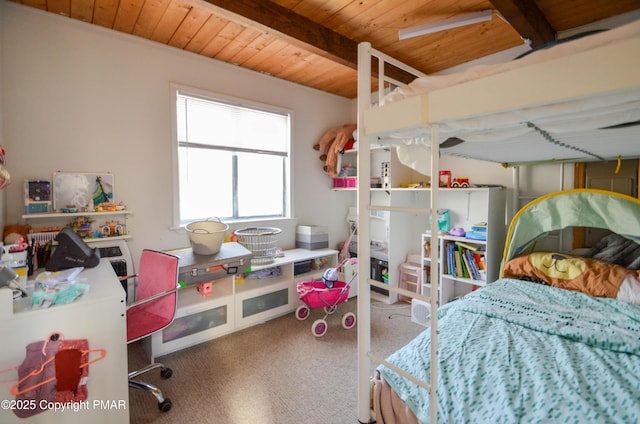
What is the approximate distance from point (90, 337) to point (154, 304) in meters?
0.56

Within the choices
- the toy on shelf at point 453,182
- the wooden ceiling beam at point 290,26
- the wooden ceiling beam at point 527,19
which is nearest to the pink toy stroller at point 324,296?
the toy on shelf at point 453,182

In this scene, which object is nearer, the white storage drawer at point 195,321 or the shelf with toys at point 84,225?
the shelf with toys at point 84,225

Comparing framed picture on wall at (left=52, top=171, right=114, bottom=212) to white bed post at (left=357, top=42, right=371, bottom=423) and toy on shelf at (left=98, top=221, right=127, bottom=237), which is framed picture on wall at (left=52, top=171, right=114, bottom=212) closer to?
toy on shelf at (left=98, top=221, right=127, bottom=237)

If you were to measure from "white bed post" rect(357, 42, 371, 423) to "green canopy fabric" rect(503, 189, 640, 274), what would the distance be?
1.61 meters

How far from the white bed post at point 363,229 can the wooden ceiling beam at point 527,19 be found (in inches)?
45.9

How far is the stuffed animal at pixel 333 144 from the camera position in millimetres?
3584

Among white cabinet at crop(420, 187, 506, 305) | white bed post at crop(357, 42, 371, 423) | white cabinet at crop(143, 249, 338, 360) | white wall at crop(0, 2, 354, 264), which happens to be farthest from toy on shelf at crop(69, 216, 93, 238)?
white cabinet at crop(420, 187, 506, 305)

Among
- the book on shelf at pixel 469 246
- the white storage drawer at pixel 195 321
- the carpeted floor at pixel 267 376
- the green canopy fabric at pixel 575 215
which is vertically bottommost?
the carpeted floor at pixel 267 376

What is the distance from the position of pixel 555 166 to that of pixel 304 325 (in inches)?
104

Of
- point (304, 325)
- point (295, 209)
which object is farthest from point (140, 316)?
point (295, 209)

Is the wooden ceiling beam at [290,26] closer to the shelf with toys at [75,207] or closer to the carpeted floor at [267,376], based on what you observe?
the shelf with toys at [75,207]

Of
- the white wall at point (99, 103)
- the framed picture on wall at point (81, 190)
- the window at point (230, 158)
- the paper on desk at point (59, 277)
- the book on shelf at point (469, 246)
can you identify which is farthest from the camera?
the window at point (230, 158)

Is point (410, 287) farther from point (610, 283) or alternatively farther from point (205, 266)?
point (205, 266)

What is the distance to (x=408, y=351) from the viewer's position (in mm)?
1421
